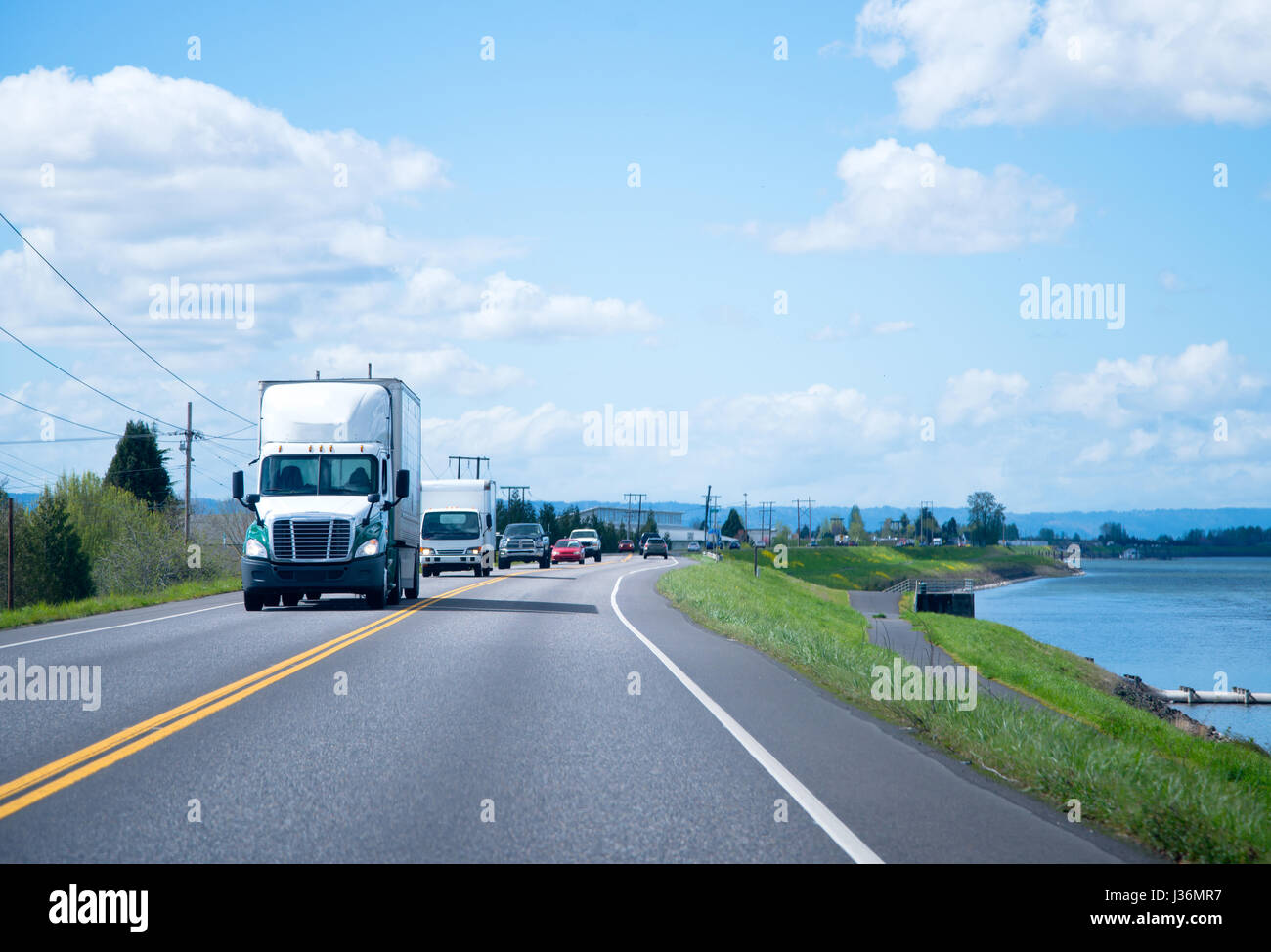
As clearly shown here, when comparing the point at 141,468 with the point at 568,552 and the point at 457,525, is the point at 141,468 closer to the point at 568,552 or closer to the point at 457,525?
the point at 568,552

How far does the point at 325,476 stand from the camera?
70.5 feet

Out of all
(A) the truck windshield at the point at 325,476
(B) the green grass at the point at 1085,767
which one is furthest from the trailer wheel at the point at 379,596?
(B) the green grass at the point at 1085,767

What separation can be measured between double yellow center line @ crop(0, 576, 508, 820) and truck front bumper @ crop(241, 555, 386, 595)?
24.3ft

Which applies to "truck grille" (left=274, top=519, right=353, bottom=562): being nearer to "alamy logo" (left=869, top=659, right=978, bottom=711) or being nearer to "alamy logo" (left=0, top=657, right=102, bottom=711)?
"alamy logo" (left=0, top=657, right=102, bottom=711)

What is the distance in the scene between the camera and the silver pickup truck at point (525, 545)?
53.9 meters

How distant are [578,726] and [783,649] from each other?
7.39 metres

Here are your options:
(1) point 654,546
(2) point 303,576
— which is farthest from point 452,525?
(1) point 654,546

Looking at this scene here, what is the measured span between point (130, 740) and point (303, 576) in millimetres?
13075

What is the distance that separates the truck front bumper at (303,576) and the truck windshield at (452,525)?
65.8 feet

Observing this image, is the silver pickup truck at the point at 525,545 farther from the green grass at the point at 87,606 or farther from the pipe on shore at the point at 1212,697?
the pipe on shore at the point at 1212,697

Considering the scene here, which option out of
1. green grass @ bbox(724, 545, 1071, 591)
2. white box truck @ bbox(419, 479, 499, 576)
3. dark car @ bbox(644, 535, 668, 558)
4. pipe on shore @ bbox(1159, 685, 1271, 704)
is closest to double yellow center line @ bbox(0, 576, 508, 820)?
white box truck @ bbox(419, 479, 499, 576)

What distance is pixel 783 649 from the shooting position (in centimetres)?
1594
